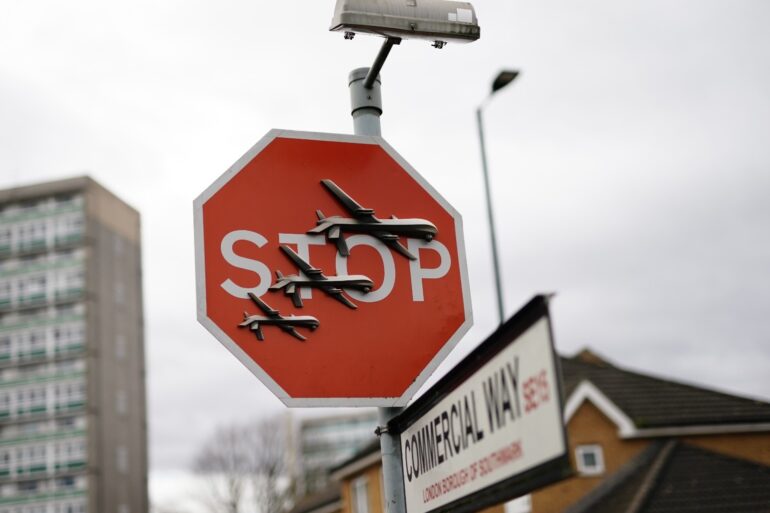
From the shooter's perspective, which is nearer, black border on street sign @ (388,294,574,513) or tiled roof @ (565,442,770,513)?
black border on street sign @ (388,294,574,513)

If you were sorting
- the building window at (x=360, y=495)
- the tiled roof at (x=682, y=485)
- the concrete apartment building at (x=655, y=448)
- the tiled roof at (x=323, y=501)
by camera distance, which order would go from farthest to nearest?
the tiled roof at (x=323, y=501) → the building window at (x=360, y=495) → the concrete apartment building at (x=655, y=448) → the tiled roof at (x=682, y=485)

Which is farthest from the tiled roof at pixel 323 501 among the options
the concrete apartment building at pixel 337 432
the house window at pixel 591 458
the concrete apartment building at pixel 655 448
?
the concrete apartment building at pixel 337 432

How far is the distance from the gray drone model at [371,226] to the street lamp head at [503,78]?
16.6 meters

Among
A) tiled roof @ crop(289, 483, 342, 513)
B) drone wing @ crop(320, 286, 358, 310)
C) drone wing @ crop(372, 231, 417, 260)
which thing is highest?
tiled roof @ crop(289, 483, 342, 513)

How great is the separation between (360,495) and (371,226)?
1371 inches

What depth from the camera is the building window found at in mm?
36562

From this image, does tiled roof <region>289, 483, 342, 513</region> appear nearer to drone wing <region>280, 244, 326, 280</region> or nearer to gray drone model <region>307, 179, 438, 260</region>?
gray drone model <region>307, 179, 438, 260</region>

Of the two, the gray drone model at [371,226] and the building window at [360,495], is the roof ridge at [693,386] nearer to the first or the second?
the building window at [360,495]

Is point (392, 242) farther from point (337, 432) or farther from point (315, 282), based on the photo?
point (337, 432)

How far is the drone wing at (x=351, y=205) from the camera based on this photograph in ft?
12.3

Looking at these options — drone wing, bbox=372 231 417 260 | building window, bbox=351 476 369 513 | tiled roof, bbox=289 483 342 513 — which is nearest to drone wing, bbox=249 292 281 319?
drone wing, bbox=372 231 417 260

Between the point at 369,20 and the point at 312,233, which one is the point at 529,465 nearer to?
the point at 312,233

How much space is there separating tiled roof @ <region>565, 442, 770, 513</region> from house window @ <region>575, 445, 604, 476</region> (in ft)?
2.39

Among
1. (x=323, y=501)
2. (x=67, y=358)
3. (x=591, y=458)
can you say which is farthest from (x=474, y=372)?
(x=67, y=358)
